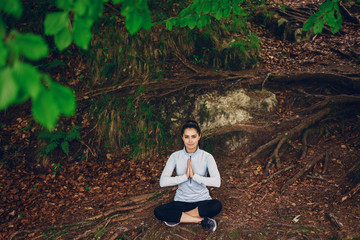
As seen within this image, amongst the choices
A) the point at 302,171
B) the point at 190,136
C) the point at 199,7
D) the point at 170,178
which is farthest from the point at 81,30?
the point at 302,171

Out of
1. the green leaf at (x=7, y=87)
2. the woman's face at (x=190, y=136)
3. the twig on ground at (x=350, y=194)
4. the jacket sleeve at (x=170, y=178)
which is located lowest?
the twig on ground at (x=350, y=194)

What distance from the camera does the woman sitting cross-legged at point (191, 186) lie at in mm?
3910

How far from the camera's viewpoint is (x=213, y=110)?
631 cm

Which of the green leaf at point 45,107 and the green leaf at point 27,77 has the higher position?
the green leaf at point 27,77

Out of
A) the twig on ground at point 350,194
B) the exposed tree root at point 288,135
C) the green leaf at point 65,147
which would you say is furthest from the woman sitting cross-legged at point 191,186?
the green leaf at point 65,147

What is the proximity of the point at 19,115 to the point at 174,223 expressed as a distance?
523cm

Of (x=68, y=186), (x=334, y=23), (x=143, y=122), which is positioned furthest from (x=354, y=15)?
(x=68, y=186)

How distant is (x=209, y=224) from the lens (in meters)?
3.90

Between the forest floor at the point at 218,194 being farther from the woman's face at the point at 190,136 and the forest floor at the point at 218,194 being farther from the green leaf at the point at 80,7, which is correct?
the green leaf at the point at 80,7

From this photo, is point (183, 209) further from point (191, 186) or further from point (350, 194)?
point (350, 194)

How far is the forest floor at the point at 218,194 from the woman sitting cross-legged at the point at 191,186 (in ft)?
0.74

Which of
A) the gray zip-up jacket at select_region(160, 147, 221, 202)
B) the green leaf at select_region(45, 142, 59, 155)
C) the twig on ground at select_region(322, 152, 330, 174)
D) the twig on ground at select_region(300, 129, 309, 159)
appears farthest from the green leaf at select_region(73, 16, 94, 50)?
the green leaf at select_region(45, 142, 59, 155)

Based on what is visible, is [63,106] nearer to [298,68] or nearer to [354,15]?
[298,68]

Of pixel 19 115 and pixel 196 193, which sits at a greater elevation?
pixel 19 115
